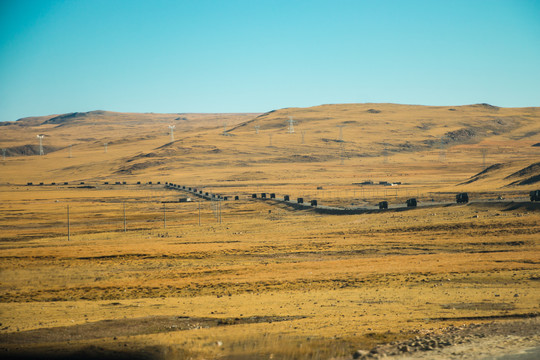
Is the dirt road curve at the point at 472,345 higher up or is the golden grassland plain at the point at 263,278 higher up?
the golden grassland plain at the point at 263,278

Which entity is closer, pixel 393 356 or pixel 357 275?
pixel 393 356

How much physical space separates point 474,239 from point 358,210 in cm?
2809

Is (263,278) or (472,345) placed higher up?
(263,278)

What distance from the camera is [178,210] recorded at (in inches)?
3989

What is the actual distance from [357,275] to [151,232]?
3831 centimetres

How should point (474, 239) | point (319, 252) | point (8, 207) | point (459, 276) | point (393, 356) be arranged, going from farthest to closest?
point (8, 207), point (474, 239), point (319, 252), point (459, 276), point (393, 356)

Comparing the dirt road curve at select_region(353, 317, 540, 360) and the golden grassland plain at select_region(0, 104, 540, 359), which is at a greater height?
the golden grassland plain at select_region(0, 104, 540, 359)

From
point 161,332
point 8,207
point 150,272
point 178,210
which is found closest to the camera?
point 161,332

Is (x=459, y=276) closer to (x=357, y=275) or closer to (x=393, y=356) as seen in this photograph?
(x=357, y=275)

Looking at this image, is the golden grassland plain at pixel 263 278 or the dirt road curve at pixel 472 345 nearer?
the dirt road curve at pixel 472 345

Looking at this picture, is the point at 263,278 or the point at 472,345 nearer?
the point at 472,345

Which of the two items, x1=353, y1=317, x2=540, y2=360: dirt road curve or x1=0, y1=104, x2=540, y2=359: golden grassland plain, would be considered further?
x1=0, y1=104, x2=540, y2=359: golden grassland plain

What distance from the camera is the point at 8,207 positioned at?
111438mm

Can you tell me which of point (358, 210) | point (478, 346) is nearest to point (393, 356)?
point (478, 346)
